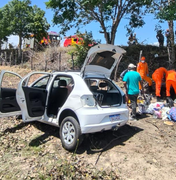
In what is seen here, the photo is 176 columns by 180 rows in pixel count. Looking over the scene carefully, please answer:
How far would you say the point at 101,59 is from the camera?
4.91 meters

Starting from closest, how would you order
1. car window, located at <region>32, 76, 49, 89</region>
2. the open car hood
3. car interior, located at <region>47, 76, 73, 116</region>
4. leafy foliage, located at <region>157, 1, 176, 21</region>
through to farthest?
1. the open car hood
2. car interior, located at <region>47, 76, 73, 116</region>
3. car window, located at <region>32, 76, 49, 89</region>
4. leafy foliage, located at <region>157, 1, 176, 21</region>

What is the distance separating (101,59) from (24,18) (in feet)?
57.6

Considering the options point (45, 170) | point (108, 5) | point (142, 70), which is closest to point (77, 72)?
point (45, 170)

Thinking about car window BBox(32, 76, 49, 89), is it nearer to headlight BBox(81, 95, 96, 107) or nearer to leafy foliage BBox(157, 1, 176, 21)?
headlight BBox(81, 95, 96, 107)

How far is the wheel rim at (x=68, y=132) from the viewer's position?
401 cm

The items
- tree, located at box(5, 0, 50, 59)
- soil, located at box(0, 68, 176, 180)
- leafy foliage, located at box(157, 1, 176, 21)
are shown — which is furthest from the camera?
tree, located at box(5, 0, 50, 59)

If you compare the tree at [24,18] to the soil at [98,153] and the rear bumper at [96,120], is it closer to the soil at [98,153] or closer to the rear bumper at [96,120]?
the soil at [98,153]

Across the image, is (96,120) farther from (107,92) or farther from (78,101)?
(107,92)

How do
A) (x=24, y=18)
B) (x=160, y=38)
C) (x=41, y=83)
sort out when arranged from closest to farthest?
1. (x=41, y=83)
2. (x=160, y=38)
3. (x=24, y=18)

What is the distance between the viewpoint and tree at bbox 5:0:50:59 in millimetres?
19656

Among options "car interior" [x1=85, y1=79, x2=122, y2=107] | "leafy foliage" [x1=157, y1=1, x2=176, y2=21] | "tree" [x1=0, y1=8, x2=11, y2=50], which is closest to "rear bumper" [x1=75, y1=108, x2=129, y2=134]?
"car interior" [x1=85, y1=79, x2=122, y2=107]

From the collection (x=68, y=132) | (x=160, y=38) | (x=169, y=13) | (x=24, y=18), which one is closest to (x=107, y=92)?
(x=68, y=132)

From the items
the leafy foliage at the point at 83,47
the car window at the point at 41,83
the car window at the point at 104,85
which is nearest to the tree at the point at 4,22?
the leafy foliage at the point at 83,47

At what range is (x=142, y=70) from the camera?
858cm
